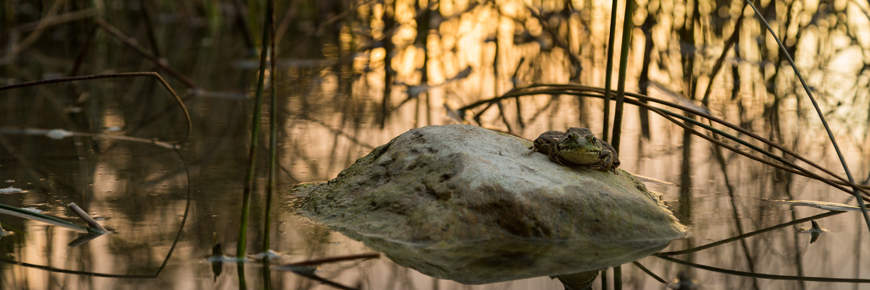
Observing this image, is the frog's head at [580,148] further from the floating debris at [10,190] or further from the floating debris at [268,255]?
the floating debris at [10,190]

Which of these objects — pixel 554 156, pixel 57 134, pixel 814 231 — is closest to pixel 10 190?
pixel 57 134

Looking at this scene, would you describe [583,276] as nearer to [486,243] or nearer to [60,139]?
[486,243]

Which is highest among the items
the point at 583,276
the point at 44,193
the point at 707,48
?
the point at 707,48

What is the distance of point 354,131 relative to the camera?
4.23 meters

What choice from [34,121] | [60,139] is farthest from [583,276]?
[34,121]

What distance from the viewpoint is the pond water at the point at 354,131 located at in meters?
2.21

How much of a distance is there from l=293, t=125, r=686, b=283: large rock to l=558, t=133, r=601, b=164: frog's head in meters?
0.05

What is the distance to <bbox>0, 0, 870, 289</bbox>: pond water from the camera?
221cm

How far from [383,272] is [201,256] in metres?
0.57

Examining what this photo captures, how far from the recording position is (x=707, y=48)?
7367mm

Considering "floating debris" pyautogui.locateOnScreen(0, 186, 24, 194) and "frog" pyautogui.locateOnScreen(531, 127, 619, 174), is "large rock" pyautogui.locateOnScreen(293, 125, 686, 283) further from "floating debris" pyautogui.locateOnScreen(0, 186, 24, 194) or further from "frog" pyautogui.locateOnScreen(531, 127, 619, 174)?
"floating debris" pyautogui.locateOnScreen(0, 186, 24, 194)

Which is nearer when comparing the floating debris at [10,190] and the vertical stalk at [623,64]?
the vertical stalk at [623,64]

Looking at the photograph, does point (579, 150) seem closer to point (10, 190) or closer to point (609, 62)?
point (609, 62)

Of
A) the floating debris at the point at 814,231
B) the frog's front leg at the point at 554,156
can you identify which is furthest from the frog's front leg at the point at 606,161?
the floating debris at the point at 814,231
